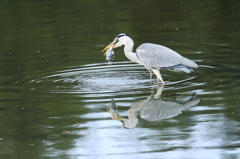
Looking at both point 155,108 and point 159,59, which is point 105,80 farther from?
point 155,108

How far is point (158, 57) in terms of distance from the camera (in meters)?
11.1

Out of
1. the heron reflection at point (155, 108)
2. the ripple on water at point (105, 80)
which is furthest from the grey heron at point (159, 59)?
the heron reflection at point (155, 108)

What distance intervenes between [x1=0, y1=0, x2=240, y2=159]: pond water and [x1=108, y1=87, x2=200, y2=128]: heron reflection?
0.05ft

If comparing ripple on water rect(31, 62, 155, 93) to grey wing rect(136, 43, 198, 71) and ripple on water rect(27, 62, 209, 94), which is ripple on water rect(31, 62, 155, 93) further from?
grey wing rect(136, 43, 198, 71)


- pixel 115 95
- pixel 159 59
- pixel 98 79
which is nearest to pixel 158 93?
pixel 115 95

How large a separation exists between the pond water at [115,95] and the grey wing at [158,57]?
392mm

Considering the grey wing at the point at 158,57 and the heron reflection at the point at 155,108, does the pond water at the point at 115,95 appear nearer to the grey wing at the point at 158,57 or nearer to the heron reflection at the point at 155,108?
the heron reflection at the point at 155,108

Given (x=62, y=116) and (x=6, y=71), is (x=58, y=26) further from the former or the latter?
(x=62, y=116)

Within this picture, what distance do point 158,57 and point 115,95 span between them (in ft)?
4.39

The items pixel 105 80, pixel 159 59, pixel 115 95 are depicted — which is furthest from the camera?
pixel 105 80

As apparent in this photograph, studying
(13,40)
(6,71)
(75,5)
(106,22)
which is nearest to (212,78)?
(6,71)

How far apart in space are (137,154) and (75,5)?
19363 millimetres

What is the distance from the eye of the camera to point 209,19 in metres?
19.9

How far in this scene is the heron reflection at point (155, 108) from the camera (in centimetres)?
884
